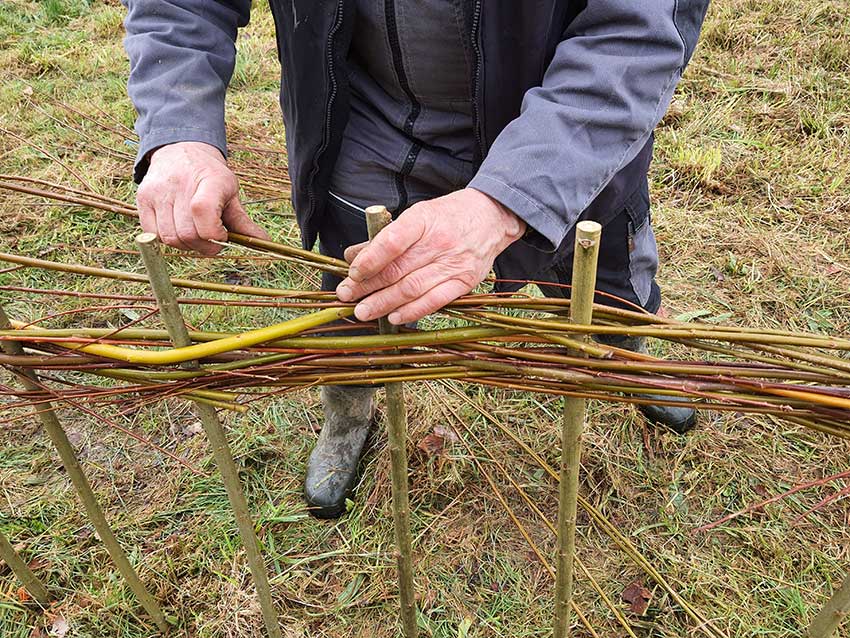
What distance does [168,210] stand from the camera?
110 cm

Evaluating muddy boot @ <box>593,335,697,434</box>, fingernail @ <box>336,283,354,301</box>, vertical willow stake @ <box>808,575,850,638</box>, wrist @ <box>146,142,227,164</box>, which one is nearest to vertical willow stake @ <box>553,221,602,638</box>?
fingernail @ <box>336,283,354,301</box>

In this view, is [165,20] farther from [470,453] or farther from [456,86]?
[470,453]

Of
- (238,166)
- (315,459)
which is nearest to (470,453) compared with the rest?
(315,459)

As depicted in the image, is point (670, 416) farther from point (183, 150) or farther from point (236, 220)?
point (183, 150)

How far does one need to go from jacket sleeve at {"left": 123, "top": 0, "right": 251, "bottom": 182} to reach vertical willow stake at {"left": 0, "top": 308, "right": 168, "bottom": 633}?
1.35 ft

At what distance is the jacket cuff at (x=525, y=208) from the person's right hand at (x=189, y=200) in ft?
1.38

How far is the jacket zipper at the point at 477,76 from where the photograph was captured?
112 cm

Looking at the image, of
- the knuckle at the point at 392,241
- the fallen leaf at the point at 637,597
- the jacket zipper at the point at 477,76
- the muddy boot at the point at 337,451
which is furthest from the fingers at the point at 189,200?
the fallen leaf at the point at 637,597

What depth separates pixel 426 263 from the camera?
97 cm

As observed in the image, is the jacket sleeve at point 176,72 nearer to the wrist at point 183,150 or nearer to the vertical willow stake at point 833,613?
the wrist at point 183,150

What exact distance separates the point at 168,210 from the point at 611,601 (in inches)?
55.3

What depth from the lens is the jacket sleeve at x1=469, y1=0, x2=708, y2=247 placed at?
102 centimetres

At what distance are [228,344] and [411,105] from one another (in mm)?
692

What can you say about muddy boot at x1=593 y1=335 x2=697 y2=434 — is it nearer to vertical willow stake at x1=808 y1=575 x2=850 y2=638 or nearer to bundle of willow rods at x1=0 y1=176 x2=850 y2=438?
vertical willow stake at x1=808 y1=575 x2=850 y2=638
